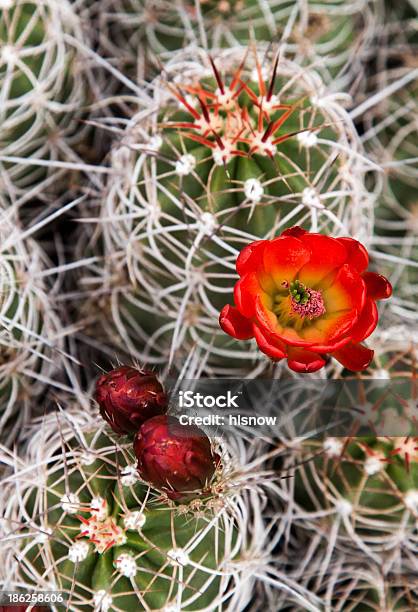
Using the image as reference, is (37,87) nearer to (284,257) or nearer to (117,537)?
(284,257)

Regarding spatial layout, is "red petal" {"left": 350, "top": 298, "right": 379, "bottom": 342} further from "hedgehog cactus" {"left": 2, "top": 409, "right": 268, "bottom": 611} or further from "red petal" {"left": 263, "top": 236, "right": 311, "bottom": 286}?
"hedgehog cactus" {"left": 2, "top": 409, "right": 268, "bottom": 611}

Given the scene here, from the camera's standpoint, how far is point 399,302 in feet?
3.09

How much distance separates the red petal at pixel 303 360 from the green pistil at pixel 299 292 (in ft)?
0.20

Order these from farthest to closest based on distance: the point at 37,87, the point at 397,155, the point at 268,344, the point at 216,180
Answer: the point at 397,155 < the point at 37,87 < the point at 216,180 < the point at 268,344

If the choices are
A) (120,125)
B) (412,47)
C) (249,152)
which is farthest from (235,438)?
(412,47)

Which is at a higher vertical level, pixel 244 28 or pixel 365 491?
pixel 244 28

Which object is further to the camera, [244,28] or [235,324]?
[244,28]

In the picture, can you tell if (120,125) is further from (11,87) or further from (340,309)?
(340,309)

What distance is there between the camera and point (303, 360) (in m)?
0.63

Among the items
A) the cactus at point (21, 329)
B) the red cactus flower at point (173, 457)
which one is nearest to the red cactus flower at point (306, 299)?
the red cactus flower at point (173, 457)

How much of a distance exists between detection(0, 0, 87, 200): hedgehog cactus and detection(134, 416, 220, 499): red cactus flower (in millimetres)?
416

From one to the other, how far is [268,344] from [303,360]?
0.04 m

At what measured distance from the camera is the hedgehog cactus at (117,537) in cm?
67

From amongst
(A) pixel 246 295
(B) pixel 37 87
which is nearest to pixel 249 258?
(A) pixel 246 295
